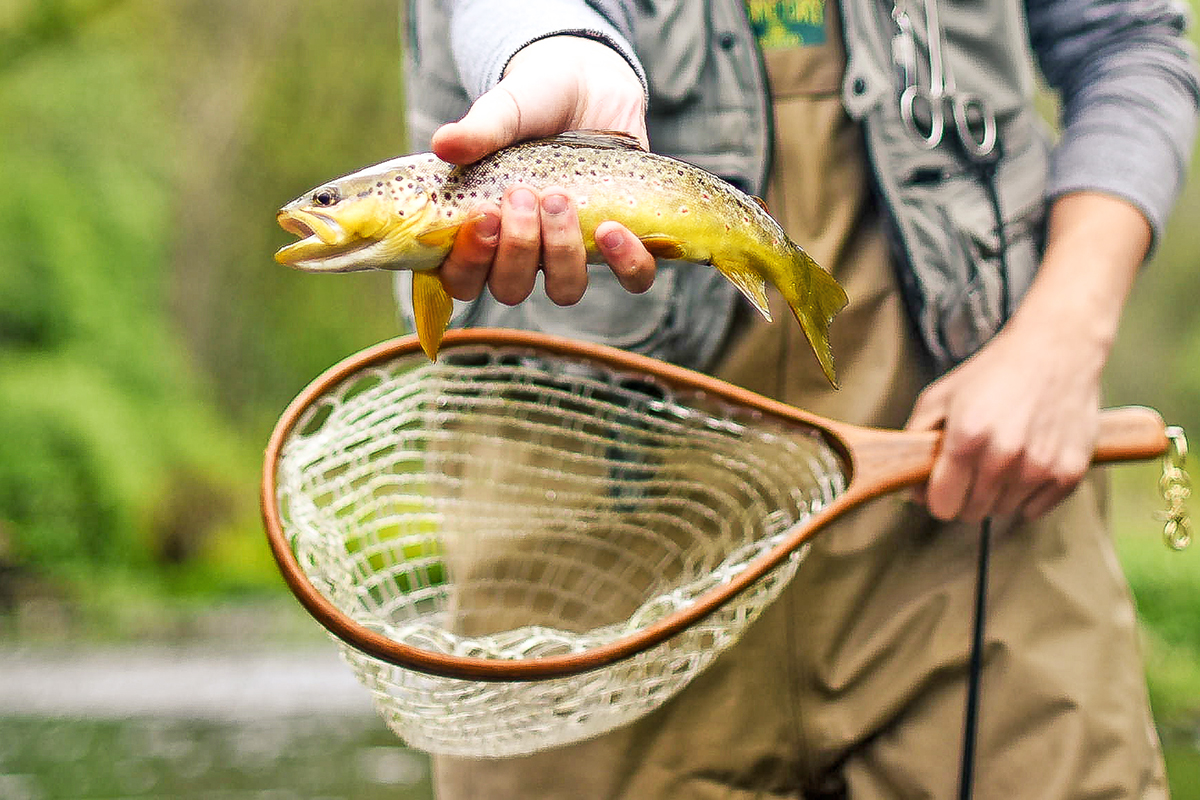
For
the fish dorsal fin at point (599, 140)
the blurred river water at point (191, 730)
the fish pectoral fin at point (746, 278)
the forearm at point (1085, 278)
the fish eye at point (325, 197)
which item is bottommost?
the blurred river water at point (191, 730)

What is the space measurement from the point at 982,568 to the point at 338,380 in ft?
2.02

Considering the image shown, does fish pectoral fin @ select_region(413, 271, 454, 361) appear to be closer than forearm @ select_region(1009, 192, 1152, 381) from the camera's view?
Yes

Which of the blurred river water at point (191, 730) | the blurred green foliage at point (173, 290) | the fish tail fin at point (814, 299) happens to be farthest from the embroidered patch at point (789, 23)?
the blurred green foliage at point (173, 290)

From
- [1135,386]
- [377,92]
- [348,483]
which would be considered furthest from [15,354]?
[1135,386]

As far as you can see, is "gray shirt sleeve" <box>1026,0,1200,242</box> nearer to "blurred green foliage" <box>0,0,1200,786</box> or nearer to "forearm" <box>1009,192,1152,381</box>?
"forearm" <box>1009,192,1152,381</box>

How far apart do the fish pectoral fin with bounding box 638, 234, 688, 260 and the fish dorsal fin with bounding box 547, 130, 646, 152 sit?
0.07m

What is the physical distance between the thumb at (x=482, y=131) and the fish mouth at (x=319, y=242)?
0.28ft

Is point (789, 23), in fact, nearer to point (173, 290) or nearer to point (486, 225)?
point (486, 225)

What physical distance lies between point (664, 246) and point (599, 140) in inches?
3.7

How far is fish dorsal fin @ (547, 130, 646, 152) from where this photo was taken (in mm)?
941

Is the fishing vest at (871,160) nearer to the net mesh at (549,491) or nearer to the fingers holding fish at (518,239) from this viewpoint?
the net mesh at (549,491)

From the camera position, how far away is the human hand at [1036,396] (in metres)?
1.07

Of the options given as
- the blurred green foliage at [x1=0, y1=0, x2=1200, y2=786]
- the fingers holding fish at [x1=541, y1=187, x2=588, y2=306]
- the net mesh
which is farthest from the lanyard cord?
the blurred green foliage at [x1=0, y1=0, x2=1200, y2=786]

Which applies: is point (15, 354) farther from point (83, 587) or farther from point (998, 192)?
point (998, 192)
